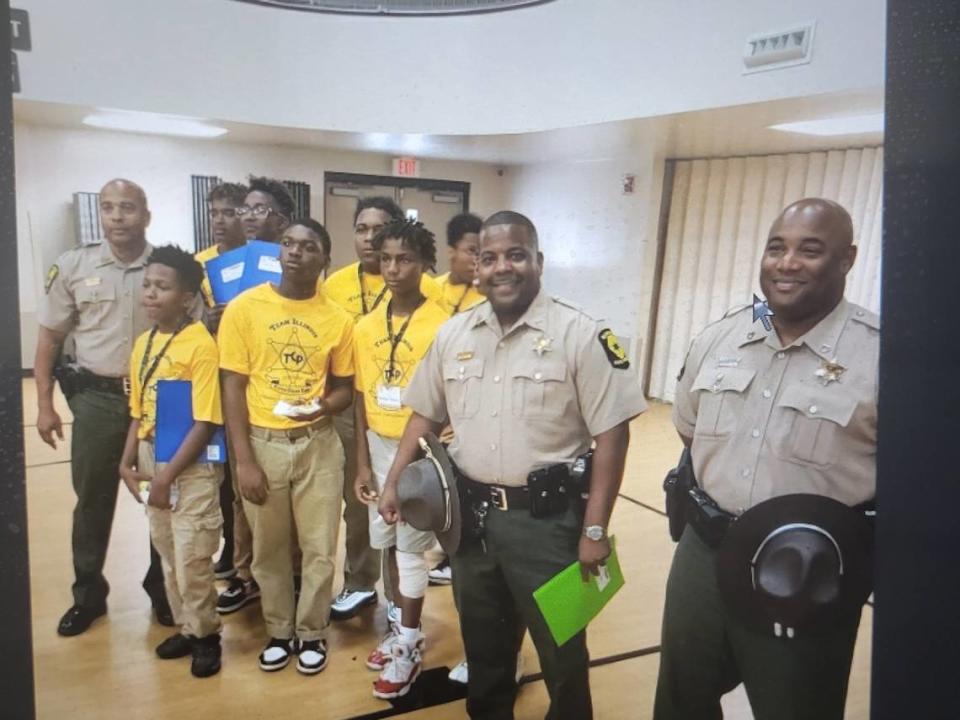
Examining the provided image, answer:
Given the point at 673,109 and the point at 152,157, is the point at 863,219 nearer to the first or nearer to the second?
the point at 673,109

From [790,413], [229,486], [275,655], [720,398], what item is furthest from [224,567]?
[790,413]

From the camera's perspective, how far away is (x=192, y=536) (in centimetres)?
186

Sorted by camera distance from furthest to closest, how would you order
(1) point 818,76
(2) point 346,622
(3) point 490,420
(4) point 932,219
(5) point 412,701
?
(2) point 346,622 < (5) point 412,701 < (3) point 490,420 < (1) point 818,76 < (4) point 932,219

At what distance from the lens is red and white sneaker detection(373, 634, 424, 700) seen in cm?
186

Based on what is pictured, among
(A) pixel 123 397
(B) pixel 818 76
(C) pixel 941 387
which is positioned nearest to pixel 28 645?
(C) pixel 941 387

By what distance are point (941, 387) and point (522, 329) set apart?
3.58 ft

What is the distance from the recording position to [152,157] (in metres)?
3.08

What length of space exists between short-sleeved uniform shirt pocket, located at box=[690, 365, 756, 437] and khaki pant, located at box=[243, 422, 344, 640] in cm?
116

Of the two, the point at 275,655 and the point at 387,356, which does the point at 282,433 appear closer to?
the point at 387,356

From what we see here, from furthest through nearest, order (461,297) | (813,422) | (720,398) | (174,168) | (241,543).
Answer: (174,168), (461,297), (241,543), (720,398), (813,422)

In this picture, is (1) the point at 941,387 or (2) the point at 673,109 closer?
(1) the point at 941,387

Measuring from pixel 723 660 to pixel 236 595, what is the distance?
179cm

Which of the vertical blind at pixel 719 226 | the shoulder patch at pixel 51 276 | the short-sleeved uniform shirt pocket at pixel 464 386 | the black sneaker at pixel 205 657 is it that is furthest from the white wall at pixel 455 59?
the black sneaker at pixel 205 657

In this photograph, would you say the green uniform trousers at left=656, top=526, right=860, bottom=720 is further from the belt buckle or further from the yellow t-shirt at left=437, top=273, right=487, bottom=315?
the yellow t-shirt at left=437, top=273, right=487, bottom=315
